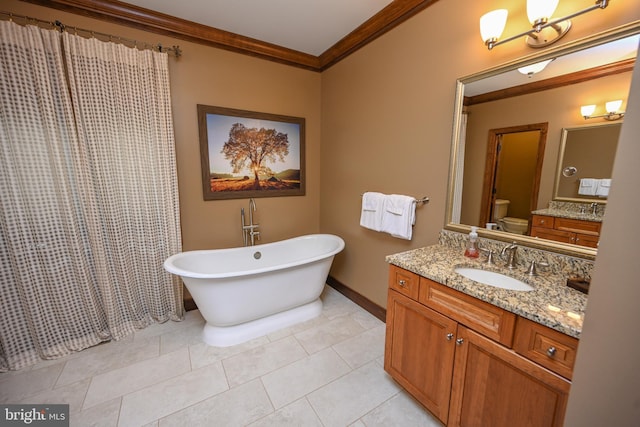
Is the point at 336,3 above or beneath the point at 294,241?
above

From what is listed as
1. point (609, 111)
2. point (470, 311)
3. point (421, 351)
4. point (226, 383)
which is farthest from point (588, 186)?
point (226, 383)

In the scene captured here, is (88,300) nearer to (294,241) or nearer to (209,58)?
(294,241)

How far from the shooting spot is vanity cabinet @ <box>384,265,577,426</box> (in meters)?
0.94

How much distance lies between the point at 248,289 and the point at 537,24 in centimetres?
235

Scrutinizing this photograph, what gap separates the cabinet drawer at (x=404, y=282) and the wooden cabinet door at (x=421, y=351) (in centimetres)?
4

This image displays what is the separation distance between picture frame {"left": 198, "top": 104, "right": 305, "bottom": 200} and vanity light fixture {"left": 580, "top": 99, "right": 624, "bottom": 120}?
2.33 m

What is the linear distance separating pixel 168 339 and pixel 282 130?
90.1 inches

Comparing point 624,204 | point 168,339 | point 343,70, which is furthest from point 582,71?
point 168,339

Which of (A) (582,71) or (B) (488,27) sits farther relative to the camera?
(B) (488,27)

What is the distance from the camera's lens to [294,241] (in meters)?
2.81

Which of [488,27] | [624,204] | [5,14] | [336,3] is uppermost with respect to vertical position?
[336,3]

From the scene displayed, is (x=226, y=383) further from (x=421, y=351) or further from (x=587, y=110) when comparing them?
(x=587, y=110)

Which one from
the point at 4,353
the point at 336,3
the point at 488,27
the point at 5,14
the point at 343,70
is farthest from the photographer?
the point at 343,70

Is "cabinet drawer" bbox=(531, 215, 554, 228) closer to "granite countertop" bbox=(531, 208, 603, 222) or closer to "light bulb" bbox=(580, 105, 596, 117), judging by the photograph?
"granite countertop" bbox=(531, 208, 603, 222)
